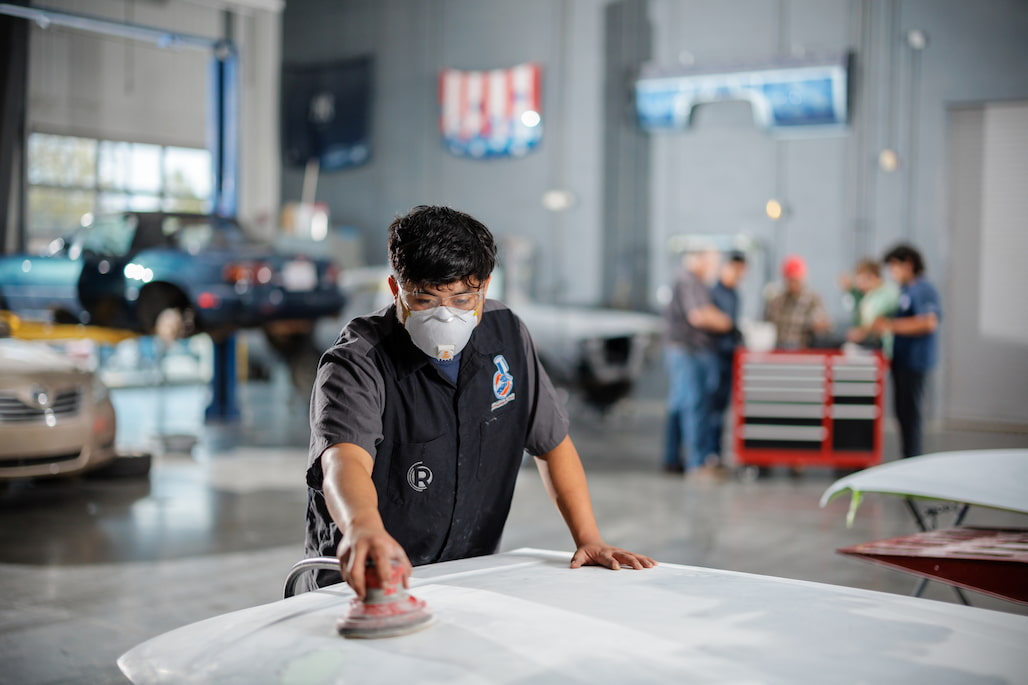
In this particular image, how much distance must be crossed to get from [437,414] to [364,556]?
52cm

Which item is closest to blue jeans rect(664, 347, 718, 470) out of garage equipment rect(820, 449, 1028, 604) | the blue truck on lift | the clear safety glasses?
the blue truck on lift

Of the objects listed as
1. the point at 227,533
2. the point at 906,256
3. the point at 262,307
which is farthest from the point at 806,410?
the point at 262,307

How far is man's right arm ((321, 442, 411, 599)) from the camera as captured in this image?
137 centimetres

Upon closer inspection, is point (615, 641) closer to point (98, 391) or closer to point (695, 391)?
point (98, 391)

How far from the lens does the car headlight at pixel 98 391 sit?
222 inches

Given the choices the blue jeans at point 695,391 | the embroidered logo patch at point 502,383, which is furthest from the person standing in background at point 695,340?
the embroidered logo patch at point 502,383

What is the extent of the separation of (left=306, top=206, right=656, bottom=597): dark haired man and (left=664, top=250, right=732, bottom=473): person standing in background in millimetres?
4498

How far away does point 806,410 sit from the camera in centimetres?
663

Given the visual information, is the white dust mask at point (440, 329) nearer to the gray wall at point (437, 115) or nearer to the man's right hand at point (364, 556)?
the man's right hand at point (364, 556)

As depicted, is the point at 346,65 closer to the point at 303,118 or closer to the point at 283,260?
the point at 303,118

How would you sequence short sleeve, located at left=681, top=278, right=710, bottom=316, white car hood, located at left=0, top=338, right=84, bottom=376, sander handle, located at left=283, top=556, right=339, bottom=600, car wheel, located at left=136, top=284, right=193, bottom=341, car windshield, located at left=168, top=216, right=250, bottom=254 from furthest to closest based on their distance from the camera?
car windshield, located at left=168, top=216, right=250, bottom=254
car wheel, located at left=136, top=284, right=193, bottom=341
short sleeve, located at left=681, top=278, right=710, bottom=316
white car hood, located at left=0, top=338, right=84, bottom=376
sander handle, located at left=283, top=556, right=339, bottom=600

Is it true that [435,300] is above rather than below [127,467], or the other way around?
above

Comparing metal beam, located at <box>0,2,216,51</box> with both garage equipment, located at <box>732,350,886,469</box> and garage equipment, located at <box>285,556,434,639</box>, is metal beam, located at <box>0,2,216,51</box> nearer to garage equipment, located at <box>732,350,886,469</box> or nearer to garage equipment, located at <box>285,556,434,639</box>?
garage equipment, located at <box>732,350,886,469</box>

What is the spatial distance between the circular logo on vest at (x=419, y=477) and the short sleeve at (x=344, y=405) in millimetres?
85
